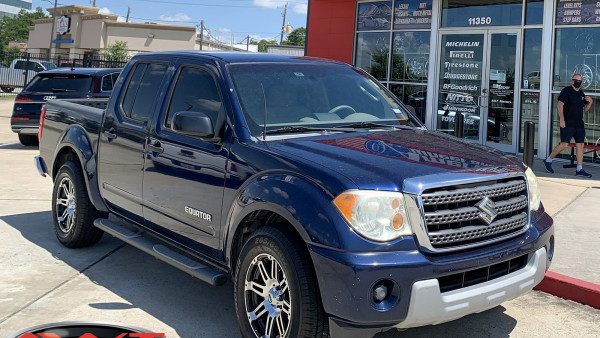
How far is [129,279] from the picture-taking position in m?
5.25

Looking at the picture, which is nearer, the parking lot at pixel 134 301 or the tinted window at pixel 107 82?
the parking lot at pixel 134 301

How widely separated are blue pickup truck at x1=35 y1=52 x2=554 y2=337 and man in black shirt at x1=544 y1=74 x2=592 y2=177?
6.51 m

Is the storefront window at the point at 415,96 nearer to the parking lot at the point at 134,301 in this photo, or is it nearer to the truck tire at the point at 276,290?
the parking lot at the point at 134,301

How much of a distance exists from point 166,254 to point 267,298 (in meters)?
1.18

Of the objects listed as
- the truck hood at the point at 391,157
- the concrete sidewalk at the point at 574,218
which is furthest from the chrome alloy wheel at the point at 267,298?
the concrete sidewalk at the point at 574,218

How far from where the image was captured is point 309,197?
330cm

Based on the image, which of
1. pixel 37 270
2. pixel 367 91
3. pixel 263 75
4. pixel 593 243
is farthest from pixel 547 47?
pixel 37 270

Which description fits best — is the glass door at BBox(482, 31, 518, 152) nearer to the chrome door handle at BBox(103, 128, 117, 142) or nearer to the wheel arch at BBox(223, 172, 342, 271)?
the chrome door handle at BBox(103, 128, 117, 142)

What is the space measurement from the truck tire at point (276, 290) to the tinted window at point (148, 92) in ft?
6.10

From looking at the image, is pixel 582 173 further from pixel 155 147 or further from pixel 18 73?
pixel 18 73

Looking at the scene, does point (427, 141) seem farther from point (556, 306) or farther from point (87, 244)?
point (87, 244)

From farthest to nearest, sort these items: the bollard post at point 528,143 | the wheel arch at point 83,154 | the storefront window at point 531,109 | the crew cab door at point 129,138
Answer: the storefront window at point 531,109 → the bollard post at point 528,143 → the wheel arch at point 83,154 → the crew cab door at point 129,138

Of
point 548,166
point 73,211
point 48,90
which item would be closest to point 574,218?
point 548,166

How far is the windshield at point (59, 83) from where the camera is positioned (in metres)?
12.7
